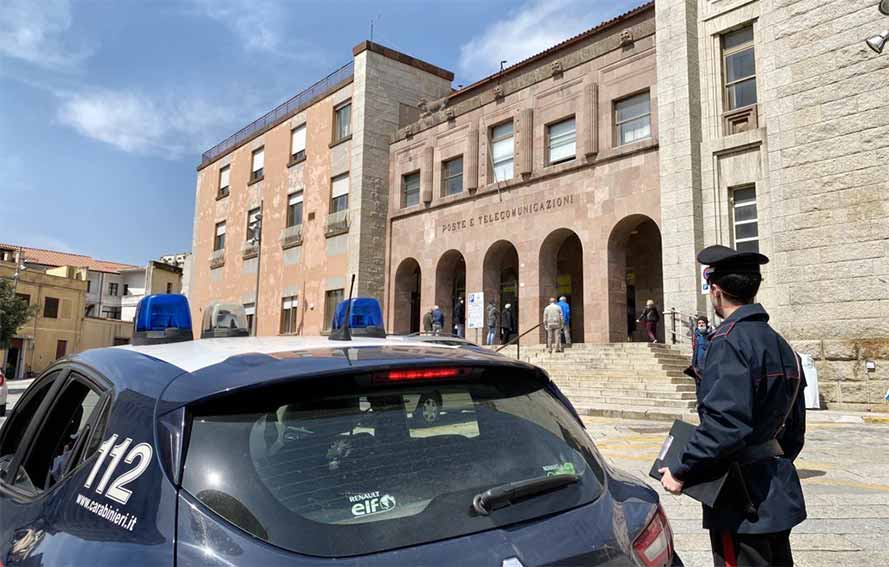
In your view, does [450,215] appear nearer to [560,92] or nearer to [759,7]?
[560,92]

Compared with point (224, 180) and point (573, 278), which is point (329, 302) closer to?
point (573, 278)

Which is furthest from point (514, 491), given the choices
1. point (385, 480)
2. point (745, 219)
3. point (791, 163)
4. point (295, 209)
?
point (295, 209)

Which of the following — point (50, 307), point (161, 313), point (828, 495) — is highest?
point (50, 307)

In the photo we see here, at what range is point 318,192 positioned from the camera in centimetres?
3008

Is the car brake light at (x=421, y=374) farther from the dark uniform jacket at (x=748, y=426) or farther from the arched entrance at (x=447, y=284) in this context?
the arched entrance at (x=447, y=284)

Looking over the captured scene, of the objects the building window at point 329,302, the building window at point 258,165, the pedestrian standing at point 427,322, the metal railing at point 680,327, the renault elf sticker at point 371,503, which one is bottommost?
the renault elf sticker at point 371,503

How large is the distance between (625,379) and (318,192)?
64.8ft

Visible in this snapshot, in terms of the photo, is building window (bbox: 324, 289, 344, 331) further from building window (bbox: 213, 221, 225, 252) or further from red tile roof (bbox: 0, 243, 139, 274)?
red tile roof (bbox: 0, 243, 139, 274)

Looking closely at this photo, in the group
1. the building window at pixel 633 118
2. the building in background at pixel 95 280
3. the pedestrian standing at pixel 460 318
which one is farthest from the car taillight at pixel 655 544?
the building in background at pixel 95 280

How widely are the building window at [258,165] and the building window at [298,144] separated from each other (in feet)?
10.0

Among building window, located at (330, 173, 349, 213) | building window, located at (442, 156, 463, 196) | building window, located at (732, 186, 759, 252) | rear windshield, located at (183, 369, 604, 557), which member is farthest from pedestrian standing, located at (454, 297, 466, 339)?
rear windshield, located at (183, 369, 604, 557)

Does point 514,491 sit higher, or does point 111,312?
point 111,312

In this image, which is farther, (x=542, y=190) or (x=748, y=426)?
(x=542, y=190)

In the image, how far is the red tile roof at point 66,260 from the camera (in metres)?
60.5
